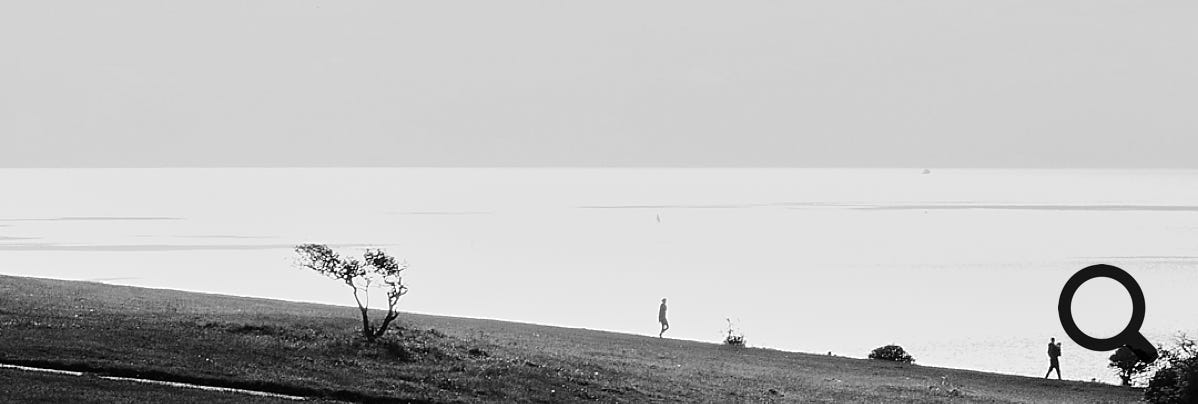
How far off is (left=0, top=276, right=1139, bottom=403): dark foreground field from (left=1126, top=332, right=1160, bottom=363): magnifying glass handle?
388cm

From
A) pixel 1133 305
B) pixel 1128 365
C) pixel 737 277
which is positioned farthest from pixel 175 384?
pixel 737 277

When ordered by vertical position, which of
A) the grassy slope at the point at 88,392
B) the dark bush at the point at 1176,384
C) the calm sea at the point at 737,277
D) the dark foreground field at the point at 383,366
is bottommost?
the grassy slope at the point at 88,392

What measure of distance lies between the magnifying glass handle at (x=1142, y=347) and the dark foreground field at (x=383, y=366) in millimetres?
3879

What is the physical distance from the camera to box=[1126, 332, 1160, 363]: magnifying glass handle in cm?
3506

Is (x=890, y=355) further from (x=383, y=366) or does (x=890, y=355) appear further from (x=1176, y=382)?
(x=383, y=366)

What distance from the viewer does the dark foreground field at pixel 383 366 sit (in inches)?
1143

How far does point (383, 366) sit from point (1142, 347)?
809 inches

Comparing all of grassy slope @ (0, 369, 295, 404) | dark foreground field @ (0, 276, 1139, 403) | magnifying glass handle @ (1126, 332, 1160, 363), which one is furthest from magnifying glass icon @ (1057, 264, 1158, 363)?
grassy slope @ (0, 369, 295, 404)

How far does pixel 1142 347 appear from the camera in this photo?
118 feet

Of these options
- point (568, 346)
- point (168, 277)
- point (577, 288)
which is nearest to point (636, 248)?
point (577, 288)

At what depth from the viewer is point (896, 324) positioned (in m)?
86.3

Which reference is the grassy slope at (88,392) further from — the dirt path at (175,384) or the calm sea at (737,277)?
the calm sea at (737,277)

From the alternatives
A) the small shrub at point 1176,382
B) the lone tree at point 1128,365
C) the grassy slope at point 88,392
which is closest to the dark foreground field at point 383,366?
the grassy slope at point 88,392

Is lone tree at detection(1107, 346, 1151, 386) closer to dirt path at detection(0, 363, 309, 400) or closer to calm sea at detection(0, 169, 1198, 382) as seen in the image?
calm sea at detection(0, 169, 1198, 382)
